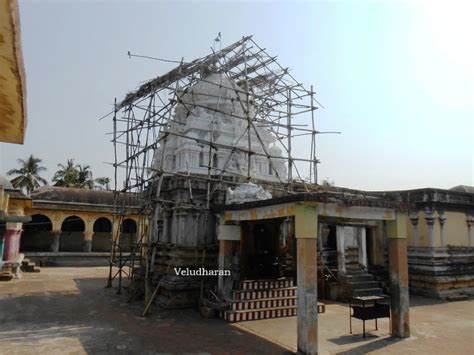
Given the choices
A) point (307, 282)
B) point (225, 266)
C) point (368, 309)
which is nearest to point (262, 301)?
point (225, 266)

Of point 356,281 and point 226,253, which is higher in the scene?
point 226,253

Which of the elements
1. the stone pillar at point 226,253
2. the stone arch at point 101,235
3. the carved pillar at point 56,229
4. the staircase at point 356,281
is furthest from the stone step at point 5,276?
the staircase at point 356,281

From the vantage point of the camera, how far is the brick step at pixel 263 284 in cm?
1105

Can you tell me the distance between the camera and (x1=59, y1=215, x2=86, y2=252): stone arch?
30848mm

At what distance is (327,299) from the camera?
13789 millimetres

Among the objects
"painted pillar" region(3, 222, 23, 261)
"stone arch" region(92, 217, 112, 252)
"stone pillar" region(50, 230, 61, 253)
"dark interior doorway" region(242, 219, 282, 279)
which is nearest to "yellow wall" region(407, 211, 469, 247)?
"dark interior doorway" region(242, 219, 282, 279)

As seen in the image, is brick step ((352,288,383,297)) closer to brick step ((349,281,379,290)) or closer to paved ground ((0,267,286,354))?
brick step ((349,281,379,290))

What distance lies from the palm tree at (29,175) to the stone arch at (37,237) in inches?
260

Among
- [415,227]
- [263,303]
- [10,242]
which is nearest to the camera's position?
[263,303]

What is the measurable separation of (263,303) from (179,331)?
9.20 ft

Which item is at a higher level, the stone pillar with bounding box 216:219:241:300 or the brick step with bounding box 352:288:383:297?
the stone pillar with bounding box 216:219:241:300

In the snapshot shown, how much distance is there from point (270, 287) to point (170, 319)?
Answer: 10.7ft

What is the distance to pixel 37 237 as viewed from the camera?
3022 cm

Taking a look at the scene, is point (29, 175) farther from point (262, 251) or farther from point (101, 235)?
point (262, 251)
